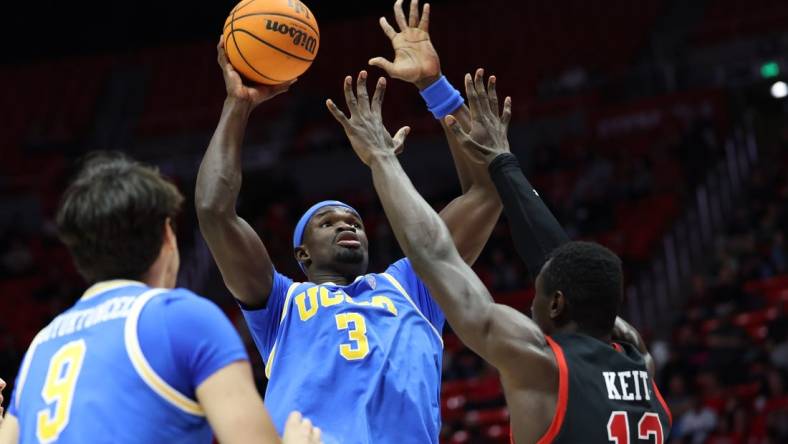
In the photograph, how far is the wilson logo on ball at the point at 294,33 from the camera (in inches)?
190

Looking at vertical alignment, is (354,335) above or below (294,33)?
below

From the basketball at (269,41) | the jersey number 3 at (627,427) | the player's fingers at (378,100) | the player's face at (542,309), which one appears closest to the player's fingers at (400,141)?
the player's fingers at (378,100)

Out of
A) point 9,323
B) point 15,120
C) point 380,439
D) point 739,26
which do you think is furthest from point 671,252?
point 15,120

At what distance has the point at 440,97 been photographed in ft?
15.9

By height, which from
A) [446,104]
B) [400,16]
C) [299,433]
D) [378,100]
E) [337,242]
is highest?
[400,16]

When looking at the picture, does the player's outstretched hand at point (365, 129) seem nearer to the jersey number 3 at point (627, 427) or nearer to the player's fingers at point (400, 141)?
the player's fingers at point (400, 141)

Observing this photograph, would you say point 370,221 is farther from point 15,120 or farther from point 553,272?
point 553,272

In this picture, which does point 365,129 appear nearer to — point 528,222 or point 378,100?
point 378,100

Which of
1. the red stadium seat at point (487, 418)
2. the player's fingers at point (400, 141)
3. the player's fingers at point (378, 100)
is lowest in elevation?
the red stadium seat at point (487, 418)

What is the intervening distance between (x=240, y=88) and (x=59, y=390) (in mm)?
2049

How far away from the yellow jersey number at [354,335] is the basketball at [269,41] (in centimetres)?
104

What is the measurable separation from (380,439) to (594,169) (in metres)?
13.4

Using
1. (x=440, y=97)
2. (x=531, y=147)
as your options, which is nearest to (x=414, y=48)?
(x=440, y=97)

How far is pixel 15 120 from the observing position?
23.7 metres
